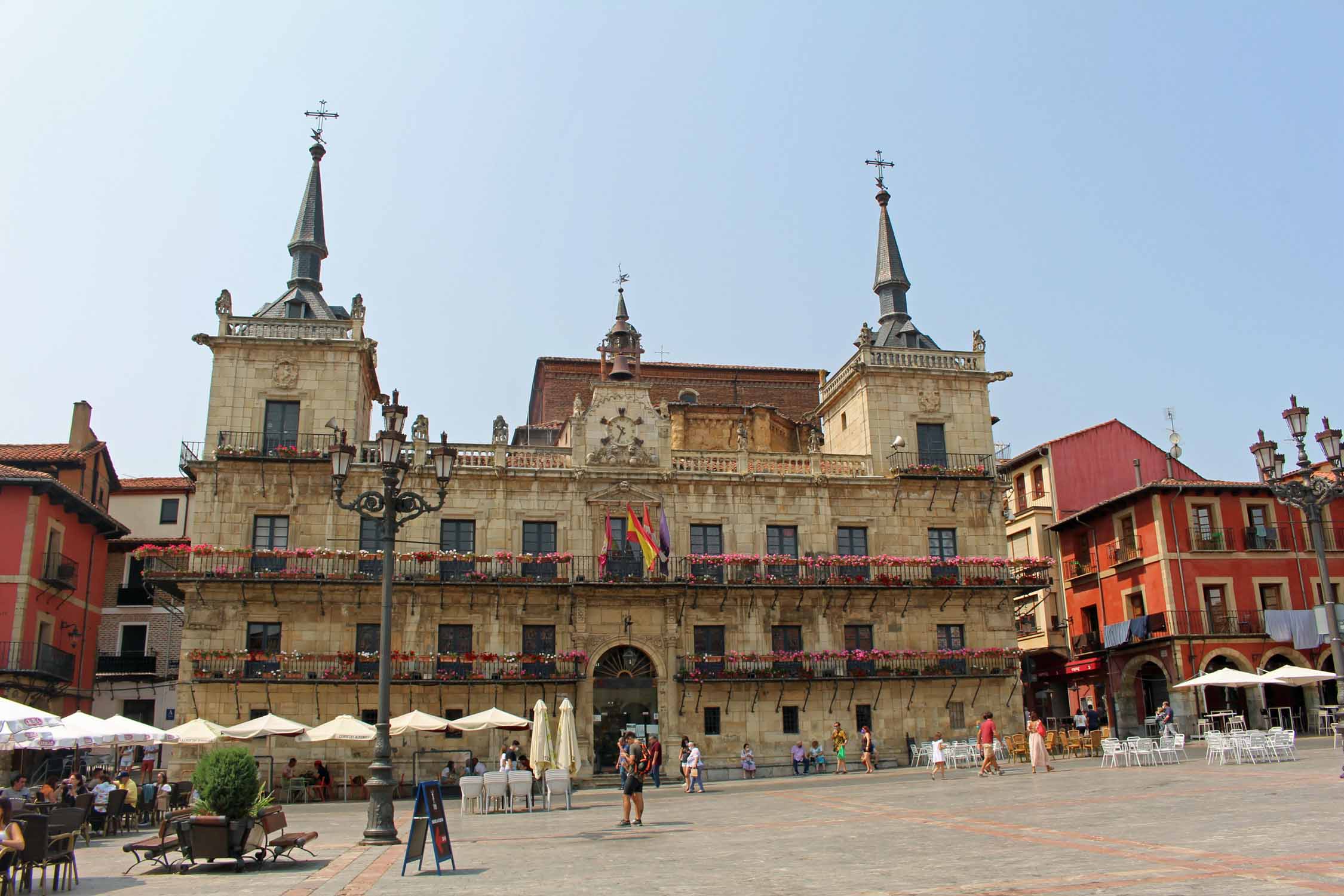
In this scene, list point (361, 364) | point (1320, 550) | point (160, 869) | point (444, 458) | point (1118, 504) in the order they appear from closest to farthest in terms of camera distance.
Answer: point (160, 869) → point (444, 458) → point (1320, 550) → point (361, 364) → point (1118, 504)

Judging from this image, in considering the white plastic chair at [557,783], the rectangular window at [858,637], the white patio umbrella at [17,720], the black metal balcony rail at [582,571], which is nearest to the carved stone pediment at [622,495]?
the black metal balcony rail at [582,571]

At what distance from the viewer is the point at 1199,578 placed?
136 ft

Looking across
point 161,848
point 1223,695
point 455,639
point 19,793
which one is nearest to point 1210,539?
point 1223,695

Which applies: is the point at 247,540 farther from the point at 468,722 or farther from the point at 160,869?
the point at 160,869

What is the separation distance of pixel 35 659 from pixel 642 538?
66.8 feet

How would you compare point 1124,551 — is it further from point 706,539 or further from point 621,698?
point 621,698

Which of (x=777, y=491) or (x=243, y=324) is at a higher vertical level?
(x=243, y=324)

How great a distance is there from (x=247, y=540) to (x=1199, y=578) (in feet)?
112

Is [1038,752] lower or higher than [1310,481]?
lower

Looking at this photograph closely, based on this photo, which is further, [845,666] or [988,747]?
[845,666]

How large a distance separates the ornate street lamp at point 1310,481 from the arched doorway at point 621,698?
19993 millimetres

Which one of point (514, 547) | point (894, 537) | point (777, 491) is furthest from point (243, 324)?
point (894, 537)

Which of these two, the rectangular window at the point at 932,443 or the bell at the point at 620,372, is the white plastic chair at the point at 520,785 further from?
the rectangular window at the point at 932,443

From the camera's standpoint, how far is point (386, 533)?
18266mm
